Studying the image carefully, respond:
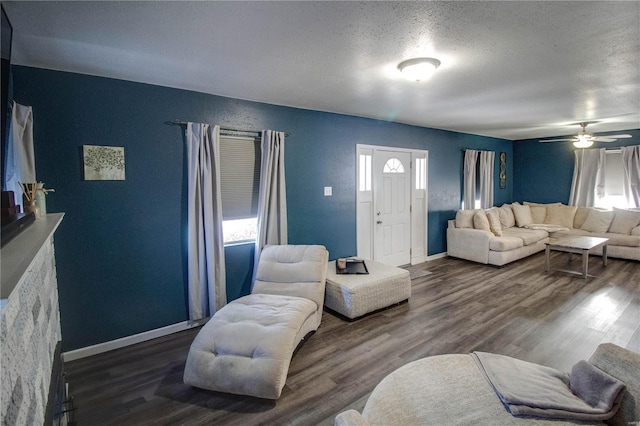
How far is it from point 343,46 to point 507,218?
5.93 meters

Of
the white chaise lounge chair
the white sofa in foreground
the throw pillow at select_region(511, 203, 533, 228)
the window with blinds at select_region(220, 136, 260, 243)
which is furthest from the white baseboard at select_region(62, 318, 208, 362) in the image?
the throw pillow at select_region(511, 203, 533, 228)

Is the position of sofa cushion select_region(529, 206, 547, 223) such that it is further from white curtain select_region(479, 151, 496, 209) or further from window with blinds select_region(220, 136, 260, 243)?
window with blinds select_region(220, 136, 260, 243)

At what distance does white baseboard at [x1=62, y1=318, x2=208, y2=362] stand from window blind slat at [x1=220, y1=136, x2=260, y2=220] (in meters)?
1.20

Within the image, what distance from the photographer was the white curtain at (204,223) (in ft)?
10.3

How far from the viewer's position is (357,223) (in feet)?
15.4

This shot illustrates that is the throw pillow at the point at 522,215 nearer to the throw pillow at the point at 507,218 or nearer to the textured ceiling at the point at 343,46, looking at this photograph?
the throw pillow at the point at 507,218

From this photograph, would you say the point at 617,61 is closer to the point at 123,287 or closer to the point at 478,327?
the point at 478,327

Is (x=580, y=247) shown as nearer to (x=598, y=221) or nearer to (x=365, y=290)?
(x=598, y=221)

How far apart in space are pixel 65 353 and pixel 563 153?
9234mm

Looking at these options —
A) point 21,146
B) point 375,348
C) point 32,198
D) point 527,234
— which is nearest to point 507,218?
point 527,234

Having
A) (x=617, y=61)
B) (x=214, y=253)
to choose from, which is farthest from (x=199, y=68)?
(x=617, y=61)

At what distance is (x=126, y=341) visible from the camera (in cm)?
292

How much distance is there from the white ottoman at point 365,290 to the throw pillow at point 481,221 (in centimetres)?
272

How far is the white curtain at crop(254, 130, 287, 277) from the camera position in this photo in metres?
3.62
